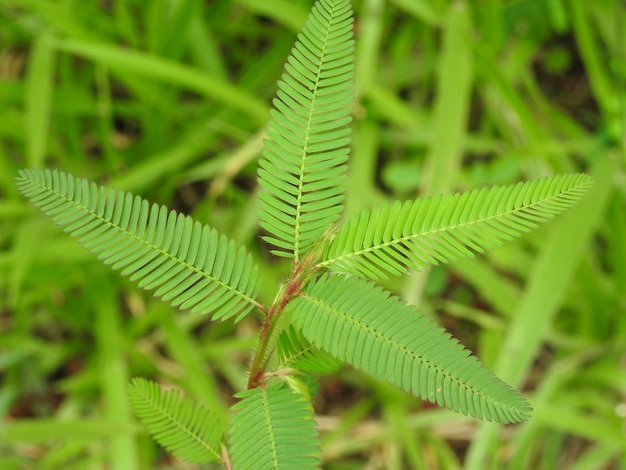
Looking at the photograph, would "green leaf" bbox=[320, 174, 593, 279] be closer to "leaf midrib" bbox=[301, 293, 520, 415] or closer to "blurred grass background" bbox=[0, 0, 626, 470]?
"leaf midrib" bbox=[301, 293, 520, 415]

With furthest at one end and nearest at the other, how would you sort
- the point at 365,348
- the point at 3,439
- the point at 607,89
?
the point at 607,89, the point at 3,439, the point at 365,348

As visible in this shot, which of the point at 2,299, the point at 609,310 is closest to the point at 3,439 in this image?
the point at 2,299

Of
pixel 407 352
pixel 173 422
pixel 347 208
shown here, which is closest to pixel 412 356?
pixel 407 352

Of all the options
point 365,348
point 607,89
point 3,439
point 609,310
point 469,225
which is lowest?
point 3,439

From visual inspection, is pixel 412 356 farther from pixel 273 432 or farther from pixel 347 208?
pixel 347 208

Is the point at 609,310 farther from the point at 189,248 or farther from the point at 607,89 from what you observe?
the point at 189,248

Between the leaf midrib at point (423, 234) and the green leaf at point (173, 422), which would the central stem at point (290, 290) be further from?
the green leaf at point (173, 422)

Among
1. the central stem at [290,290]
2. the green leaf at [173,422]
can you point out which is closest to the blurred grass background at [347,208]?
the green leaf at [173,422]
